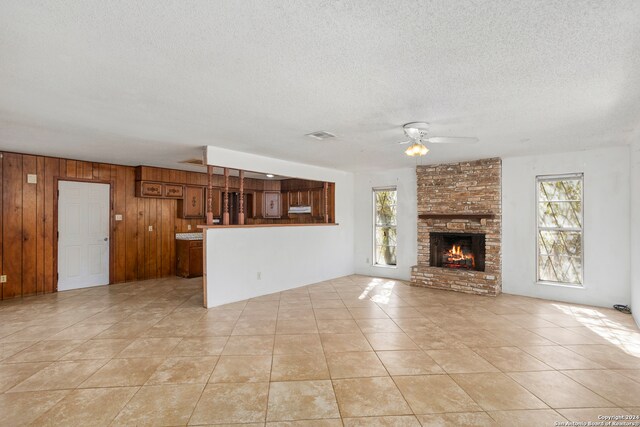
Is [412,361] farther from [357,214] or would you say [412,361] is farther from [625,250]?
[357,214]

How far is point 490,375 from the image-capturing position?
2770 millimetres

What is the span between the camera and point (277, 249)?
20.0ft

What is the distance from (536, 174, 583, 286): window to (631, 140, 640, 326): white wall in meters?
0.70

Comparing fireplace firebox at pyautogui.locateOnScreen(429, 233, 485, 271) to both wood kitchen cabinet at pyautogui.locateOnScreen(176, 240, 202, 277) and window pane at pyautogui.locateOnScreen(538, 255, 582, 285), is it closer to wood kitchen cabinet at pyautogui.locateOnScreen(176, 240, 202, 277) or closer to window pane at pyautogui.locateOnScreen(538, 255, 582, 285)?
window pane at pyautogui.locateOnScreen(538, 255, 582, 285)

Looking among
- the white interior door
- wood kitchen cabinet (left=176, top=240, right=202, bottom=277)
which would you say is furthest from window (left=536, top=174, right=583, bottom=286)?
the white interior door

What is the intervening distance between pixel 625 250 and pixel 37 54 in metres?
7.03

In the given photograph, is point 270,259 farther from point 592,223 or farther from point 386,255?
point 592,223

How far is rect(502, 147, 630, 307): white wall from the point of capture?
4.80 m

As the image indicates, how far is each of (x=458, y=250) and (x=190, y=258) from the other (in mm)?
5631

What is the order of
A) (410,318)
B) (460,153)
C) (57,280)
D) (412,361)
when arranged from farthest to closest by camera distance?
(57,280), (460,153), (410,318), (412,361)

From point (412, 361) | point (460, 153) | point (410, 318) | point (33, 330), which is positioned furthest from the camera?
point (460, 153)

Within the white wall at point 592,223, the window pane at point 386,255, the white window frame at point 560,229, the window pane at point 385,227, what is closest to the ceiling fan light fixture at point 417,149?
the white wall at point 592,223

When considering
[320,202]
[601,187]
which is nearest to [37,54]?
[320,202]

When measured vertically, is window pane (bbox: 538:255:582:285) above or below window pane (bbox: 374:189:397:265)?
below
